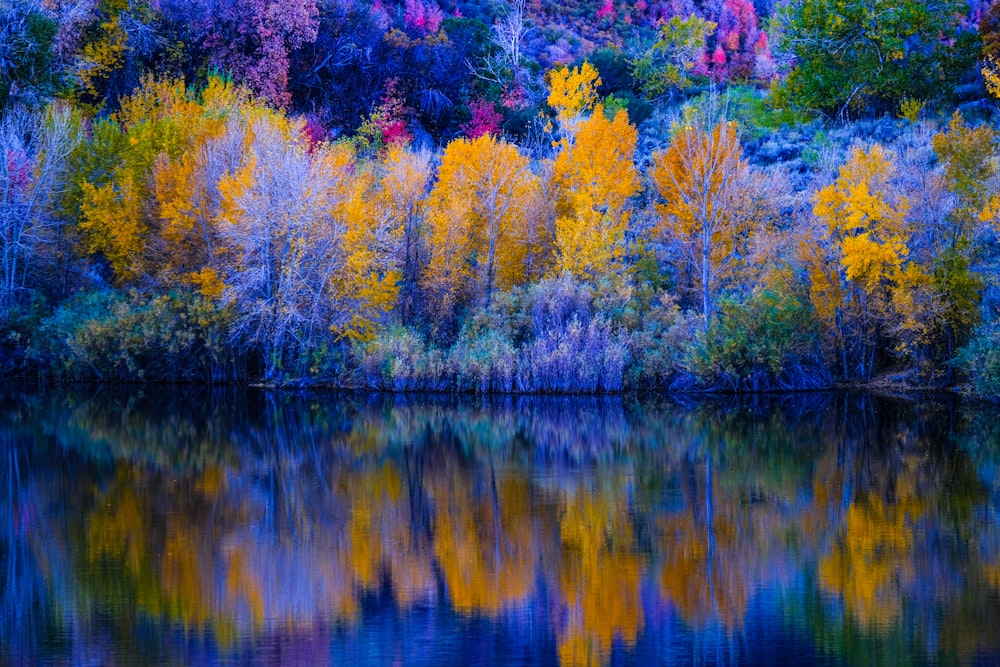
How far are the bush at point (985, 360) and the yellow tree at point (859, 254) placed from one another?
2566 mm

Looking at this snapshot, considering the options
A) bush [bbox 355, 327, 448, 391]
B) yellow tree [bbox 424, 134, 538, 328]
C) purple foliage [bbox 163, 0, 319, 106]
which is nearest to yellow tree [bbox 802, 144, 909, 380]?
yellow tree [bbox 424, 134, 538, 328]

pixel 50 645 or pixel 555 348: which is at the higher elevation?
pixel 555 348

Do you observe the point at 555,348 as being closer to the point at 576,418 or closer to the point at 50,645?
the point at 576,418

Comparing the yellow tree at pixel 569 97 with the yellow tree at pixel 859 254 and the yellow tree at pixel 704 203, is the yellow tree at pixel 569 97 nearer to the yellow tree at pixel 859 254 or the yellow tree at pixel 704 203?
the yellow tree at pixel 704 203

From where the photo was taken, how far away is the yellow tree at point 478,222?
28.5 metres

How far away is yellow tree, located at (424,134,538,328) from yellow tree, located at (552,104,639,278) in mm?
1233

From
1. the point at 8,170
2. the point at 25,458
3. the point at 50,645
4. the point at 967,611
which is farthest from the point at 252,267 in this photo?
the point at 967,611

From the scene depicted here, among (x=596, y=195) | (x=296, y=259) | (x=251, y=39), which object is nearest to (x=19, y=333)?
(x=296, y=259)

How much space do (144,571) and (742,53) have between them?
51.3 meters

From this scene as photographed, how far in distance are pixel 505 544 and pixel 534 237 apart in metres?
19.4

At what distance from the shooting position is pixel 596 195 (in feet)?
91.8

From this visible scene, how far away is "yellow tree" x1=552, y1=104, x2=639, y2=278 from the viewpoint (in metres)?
27.3

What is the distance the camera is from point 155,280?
95.4ft

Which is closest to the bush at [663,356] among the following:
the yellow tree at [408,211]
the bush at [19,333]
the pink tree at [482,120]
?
the yellow tree at [408,211]
